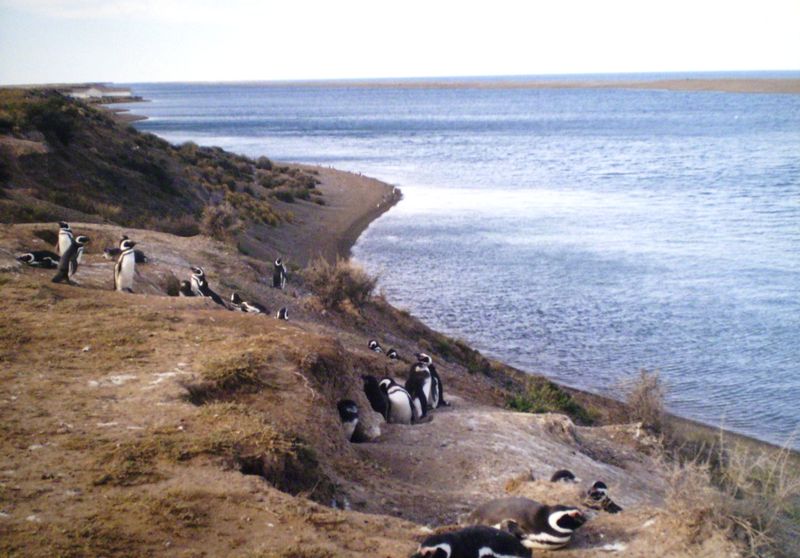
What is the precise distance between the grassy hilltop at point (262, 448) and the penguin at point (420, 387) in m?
0.35

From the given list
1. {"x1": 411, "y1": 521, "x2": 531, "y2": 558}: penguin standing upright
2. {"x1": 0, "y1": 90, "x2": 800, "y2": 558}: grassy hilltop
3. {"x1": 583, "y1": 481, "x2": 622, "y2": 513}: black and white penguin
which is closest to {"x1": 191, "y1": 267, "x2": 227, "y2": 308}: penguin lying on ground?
{"x1": 0, "y1": 90, "x2": 800, "y2": 558}: grassy hilltop

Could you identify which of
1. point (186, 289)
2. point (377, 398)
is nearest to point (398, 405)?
point (377, 398)

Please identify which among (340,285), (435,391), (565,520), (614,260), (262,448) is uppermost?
(262,448)

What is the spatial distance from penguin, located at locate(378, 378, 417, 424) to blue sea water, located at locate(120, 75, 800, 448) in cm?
469

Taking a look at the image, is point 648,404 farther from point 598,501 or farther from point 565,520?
point 565,520

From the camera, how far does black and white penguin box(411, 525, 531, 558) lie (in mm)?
6098

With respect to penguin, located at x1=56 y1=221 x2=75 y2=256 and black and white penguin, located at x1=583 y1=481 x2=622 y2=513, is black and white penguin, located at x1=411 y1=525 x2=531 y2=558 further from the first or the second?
penguin, located at x1=56 y1=221 x2=75 y2=256

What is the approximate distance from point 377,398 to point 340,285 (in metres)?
9.90

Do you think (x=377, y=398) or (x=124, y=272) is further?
(x=124, y=272)

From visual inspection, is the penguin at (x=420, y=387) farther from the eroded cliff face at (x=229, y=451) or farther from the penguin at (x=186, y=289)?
the penguin at (x=186, y=289)

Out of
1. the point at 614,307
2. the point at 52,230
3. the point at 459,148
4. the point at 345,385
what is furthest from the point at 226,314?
the point at 459,148

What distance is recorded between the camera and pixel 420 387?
46.1 feet

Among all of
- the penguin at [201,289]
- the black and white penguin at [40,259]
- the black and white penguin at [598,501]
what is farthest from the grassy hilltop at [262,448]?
the penguin at [201,289]

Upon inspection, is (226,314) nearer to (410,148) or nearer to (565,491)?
(565,491)
